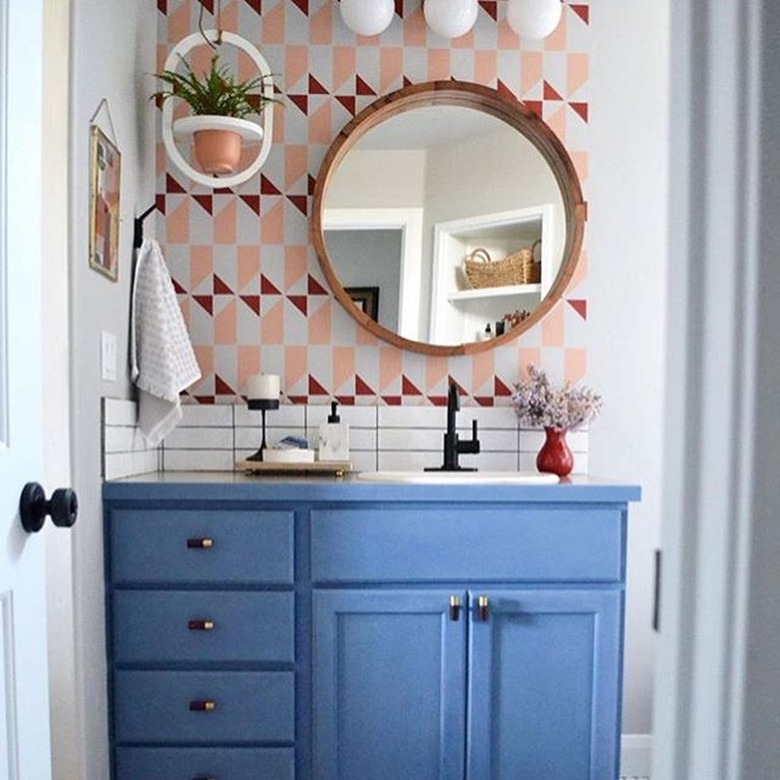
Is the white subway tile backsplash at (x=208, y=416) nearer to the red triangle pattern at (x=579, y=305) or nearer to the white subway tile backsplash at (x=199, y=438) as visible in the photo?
the white subway tile backsplash at (x=199, y=438)

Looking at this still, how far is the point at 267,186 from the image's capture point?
2.00 m

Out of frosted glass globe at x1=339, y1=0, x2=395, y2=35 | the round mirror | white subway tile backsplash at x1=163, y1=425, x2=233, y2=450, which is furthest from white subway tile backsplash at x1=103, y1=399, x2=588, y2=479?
frosted glass globe at x1=339, y1=0, x2=395, y2=35

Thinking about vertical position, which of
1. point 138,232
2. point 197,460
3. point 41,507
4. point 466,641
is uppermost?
point 138,232

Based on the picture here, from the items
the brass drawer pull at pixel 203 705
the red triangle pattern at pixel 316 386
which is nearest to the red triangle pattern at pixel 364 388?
the red triangle pattern at pixel 316 386

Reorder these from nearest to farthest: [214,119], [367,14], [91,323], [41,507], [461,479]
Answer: [41,507] → [91,323] → [461,479] → [214,119] → [367,14]

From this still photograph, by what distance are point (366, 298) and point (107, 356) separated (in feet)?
2.50

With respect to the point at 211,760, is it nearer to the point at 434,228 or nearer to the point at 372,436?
the point at 372,436

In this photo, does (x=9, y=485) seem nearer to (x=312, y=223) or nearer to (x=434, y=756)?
(x=434, y=756)

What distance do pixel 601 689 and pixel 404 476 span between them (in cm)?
69

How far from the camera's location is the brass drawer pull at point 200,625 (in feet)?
4.98

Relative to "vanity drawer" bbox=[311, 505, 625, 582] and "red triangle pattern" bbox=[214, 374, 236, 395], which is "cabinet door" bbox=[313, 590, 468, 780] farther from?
"red triangle pattern" bbox=[214, 374, 236, 395]

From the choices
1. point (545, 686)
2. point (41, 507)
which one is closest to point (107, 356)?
point (41, 507)

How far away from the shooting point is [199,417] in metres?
2.00

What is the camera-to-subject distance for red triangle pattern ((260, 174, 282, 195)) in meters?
2.00
